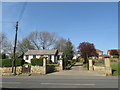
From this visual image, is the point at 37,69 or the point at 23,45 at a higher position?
the point at 23,45

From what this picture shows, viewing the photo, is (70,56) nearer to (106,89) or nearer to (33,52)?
(33,52)

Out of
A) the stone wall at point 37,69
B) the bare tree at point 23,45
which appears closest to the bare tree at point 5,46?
the bare tree at point 23,45

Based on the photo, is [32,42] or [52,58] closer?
[52,58]

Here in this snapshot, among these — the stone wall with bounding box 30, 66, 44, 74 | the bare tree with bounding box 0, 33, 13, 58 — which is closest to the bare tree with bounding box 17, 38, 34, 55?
the bare tree with bounding box 0, 33, 13, 58

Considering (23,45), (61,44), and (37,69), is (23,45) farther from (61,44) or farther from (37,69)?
(37,69)

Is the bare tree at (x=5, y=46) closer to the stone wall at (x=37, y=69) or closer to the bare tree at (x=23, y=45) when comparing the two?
the bare tree at (x=23, y=45)

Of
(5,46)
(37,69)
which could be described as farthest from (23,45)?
(37,69)

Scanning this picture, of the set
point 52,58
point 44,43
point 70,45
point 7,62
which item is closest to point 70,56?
point 70,45

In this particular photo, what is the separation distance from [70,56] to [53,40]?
984 centimetres

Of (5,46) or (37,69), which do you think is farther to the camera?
(5,46)

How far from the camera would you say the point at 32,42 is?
53375mm

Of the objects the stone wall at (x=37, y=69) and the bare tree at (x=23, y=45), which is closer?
the stone wall at (x=37, y=69)

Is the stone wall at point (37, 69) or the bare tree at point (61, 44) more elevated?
the bare tree at point (61, 44)

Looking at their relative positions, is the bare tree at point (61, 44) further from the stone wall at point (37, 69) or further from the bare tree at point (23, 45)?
the stone wall at point (37, 69)
